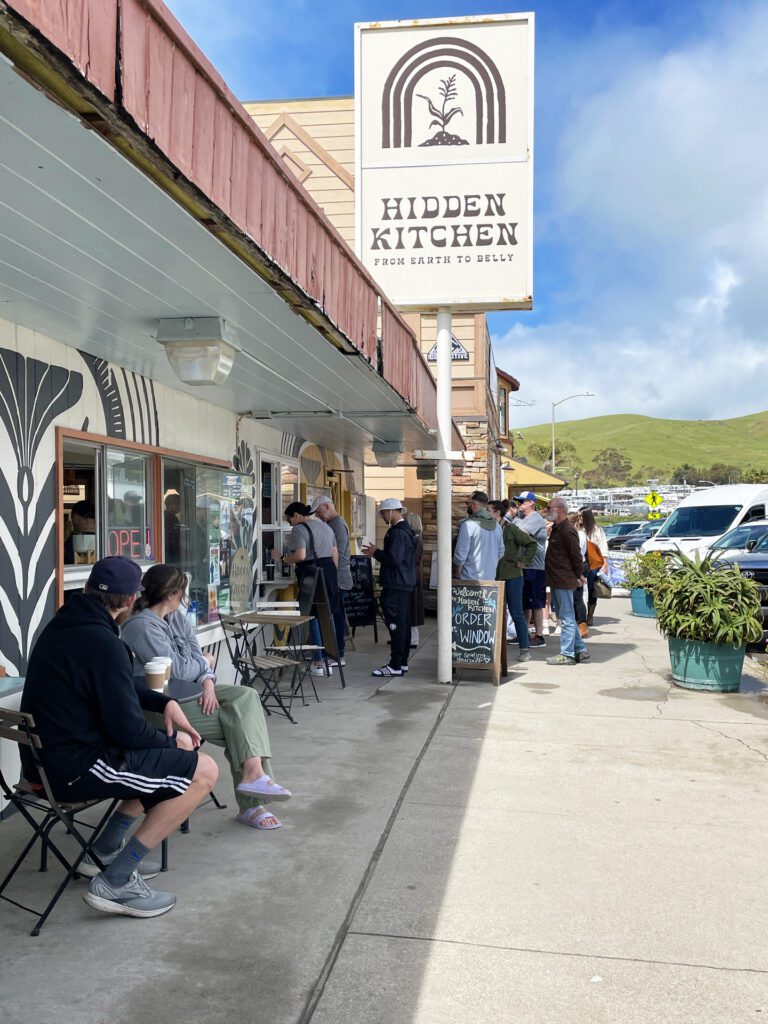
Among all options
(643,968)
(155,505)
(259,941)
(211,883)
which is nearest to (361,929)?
(259,941)

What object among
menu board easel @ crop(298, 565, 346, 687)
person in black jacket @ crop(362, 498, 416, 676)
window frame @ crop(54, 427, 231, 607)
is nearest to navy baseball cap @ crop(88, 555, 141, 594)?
window frame @ crop(54, 427, 231, 607)

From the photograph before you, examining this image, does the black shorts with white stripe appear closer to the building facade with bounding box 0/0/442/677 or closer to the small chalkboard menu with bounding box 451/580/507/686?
the building facade with bounding box 0/0/442/677

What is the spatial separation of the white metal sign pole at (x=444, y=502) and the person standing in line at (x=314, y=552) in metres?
1.18

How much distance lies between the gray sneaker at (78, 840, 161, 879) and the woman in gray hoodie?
0.58 m

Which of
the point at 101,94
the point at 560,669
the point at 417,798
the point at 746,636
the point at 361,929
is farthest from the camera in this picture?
the point at 560,669

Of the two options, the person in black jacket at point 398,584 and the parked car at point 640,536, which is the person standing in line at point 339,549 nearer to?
the person in black jacket at point 398,584

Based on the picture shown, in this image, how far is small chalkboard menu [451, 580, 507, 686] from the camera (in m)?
8.27

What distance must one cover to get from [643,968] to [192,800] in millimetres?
1831

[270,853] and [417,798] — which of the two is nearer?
[270,853]

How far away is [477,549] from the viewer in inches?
341

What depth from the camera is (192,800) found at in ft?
12.1

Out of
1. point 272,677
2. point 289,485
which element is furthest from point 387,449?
point 272,677

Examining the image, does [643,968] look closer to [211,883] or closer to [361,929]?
[361,929]

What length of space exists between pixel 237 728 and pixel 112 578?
4.21 ft
